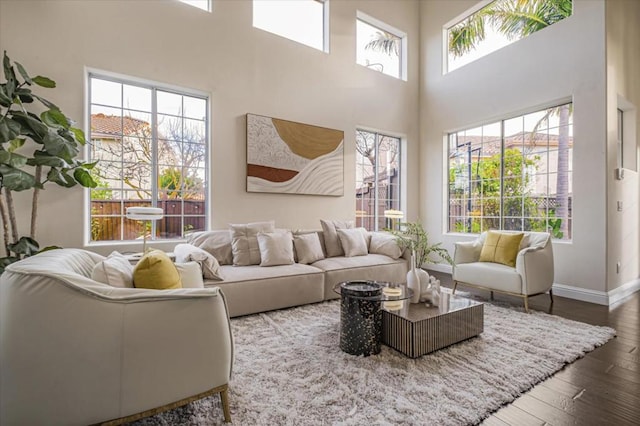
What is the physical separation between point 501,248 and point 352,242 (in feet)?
5.75

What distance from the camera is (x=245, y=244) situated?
351cm

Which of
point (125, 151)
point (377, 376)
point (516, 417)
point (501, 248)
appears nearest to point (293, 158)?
point (125, 151)

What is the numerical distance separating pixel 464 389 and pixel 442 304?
79cm

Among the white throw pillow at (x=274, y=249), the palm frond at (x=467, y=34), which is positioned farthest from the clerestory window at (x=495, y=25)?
the white throw pillow at (x=274, y=249)

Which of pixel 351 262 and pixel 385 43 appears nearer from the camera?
pixel 351 262

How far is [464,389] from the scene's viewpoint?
5.87 ft

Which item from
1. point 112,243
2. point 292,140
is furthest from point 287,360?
point 292,140

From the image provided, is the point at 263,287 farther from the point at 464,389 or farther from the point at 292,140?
the point at 292,140

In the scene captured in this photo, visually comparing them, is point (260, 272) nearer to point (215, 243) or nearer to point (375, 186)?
point (215, 243)

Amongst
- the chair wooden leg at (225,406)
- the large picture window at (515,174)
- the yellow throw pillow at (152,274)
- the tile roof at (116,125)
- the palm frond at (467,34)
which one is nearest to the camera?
the chair wooden leg at (225,406)

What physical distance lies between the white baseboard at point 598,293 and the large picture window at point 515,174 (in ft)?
2.21

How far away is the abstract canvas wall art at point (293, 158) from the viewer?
4129 millimetres

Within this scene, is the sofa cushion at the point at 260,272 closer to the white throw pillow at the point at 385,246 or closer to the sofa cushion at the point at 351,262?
the sofa cushion at the point at 351,262

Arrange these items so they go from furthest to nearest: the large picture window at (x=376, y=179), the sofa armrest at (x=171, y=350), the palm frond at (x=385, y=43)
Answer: the palm frond at (x=385, y=43) < the large picture window at (x=376, y=179) < the sofa armrest at (x=171, y=350)
